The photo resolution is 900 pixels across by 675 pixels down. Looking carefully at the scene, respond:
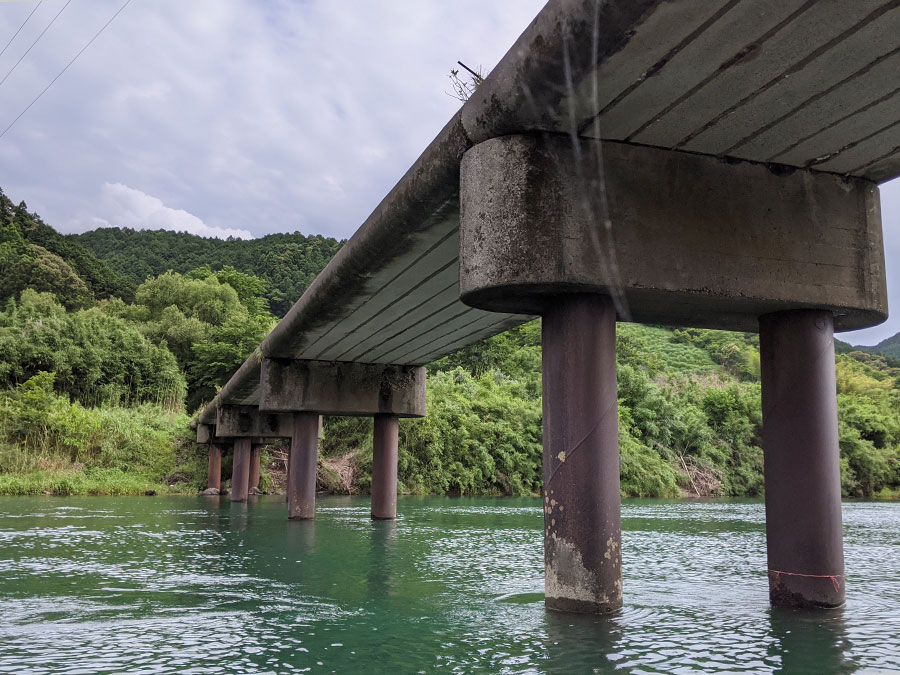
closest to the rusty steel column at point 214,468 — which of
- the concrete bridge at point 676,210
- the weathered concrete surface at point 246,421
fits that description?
the weathered concrete surface at point 246,421

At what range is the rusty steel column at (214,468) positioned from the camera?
3083 cm

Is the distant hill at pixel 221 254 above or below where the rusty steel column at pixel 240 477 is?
above

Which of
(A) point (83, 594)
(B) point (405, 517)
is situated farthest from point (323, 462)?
(A) point (83, 594)

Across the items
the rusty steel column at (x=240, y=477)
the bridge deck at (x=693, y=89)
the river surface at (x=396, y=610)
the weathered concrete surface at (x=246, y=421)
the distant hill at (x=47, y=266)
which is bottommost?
the river surface at (x=396, y=610)

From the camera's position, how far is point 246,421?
24578mm

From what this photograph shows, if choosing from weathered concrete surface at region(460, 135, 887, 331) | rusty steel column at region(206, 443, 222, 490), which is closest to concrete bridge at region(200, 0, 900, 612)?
weathered concrete surface at region(460, 135, 887, 331)

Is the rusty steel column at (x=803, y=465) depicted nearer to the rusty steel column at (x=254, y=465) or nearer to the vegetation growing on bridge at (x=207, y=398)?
the vegetation growing on bridge at (x=207, y=398)

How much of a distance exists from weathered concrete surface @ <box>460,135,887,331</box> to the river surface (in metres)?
2.25

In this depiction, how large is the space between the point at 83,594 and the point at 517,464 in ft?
96.0

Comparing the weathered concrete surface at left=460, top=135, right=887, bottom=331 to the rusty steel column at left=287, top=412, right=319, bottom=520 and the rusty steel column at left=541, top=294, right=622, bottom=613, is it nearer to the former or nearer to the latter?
the rusty steel column at left=541, top=294, right=622, bottom=613

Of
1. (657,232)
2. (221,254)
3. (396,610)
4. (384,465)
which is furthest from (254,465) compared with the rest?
(221,254)

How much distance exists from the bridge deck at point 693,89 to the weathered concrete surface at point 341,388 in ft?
27.4

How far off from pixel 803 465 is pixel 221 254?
84.8 meters

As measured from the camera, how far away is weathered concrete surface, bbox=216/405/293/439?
2353cm
